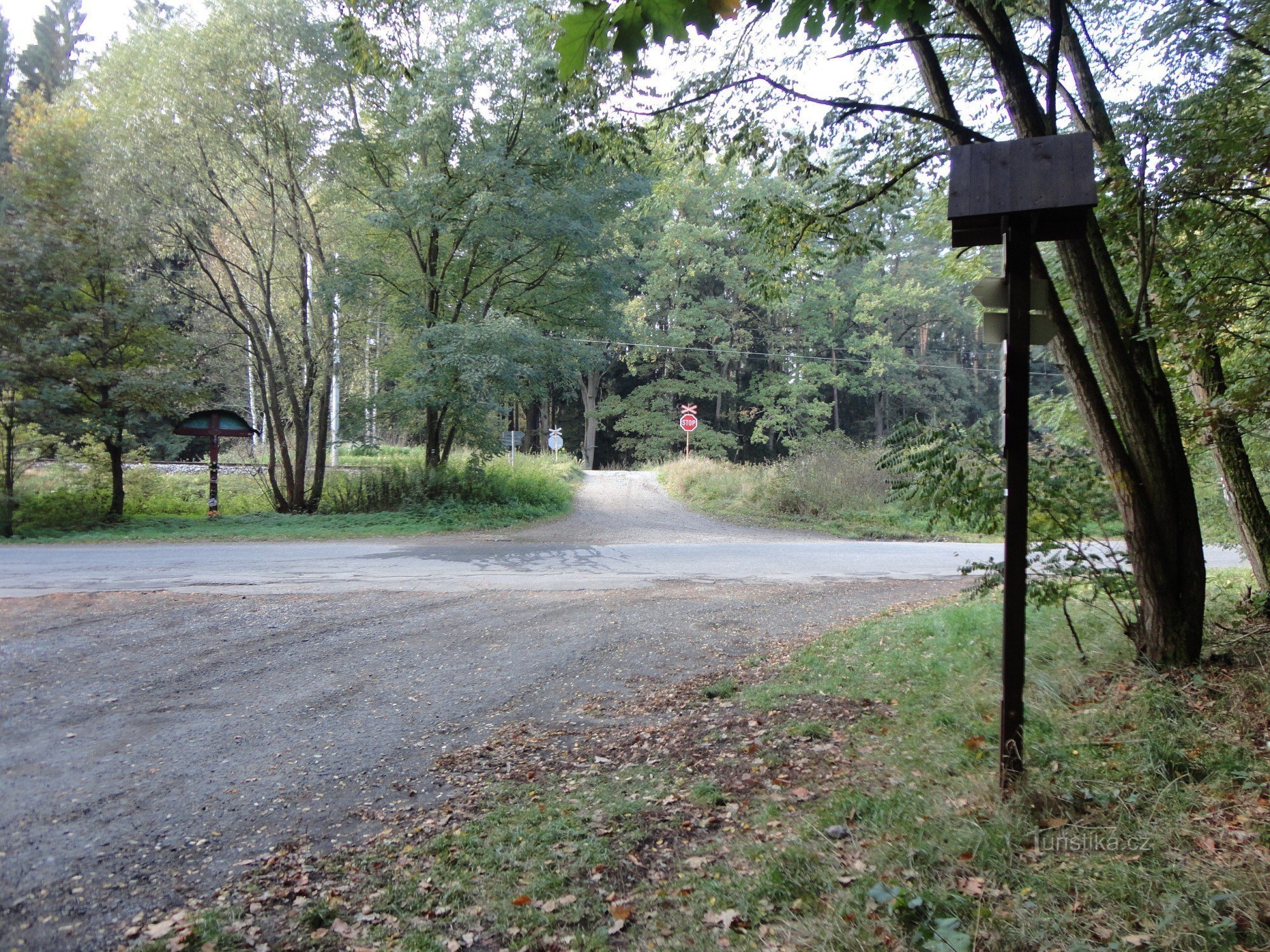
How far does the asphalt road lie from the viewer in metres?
3.65

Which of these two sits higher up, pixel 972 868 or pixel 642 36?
pixel 642 36

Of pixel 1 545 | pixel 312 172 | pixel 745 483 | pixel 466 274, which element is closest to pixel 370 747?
pixel 1 545

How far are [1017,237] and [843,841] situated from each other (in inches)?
113

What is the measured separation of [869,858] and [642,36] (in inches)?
128

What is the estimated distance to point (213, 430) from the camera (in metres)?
17.4

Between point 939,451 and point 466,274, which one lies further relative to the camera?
point 466,274

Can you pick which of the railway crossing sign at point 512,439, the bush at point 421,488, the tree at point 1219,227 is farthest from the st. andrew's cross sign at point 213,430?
the tree at point 1219,227

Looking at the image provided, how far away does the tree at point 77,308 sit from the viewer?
1569cm

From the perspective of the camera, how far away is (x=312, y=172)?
17719mm

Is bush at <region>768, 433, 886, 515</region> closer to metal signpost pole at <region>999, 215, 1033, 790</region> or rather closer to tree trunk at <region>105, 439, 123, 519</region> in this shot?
tree trunk at <region>105, 439, 123, 519</region>

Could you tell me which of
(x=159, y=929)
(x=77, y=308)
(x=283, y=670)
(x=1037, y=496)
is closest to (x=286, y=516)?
(x=77, y=308)

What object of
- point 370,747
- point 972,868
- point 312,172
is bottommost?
point 370,747

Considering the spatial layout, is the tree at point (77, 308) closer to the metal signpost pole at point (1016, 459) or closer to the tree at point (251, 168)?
the tree at point (251, 168)

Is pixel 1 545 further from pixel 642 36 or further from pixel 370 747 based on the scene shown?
pixel 642 36
